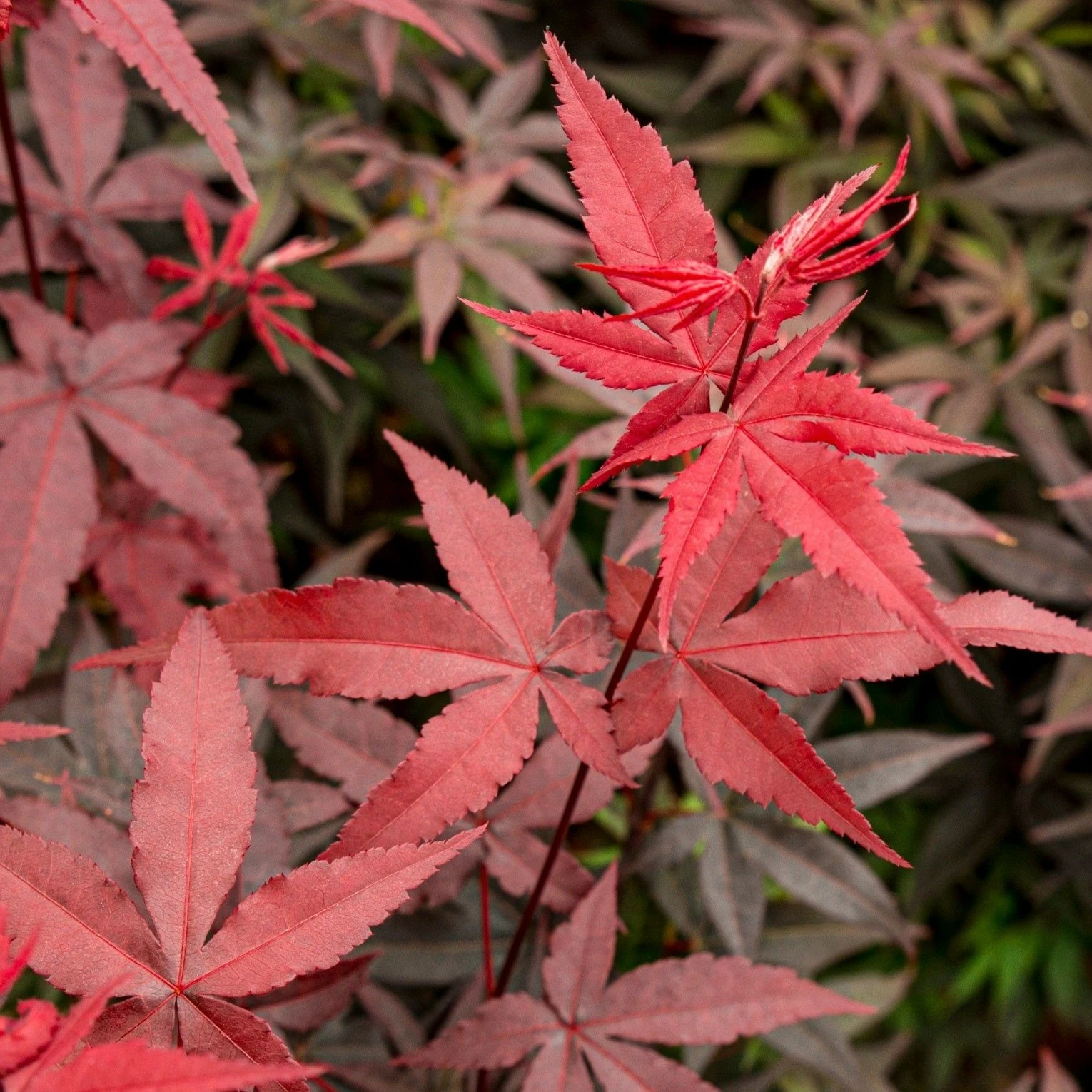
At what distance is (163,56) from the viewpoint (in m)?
0.64

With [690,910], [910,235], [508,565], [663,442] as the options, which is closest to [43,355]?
[508,565]

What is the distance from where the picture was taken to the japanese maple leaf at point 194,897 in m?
0.52

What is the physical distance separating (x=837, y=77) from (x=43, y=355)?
47.2 inches

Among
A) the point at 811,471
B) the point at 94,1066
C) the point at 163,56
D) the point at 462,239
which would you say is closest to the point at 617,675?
the point at 811,471

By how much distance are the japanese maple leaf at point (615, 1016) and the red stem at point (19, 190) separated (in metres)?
0.76

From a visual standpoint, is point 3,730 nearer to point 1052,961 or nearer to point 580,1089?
point 580,1089

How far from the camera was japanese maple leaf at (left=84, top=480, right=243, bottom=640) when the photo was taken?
967 millimetres

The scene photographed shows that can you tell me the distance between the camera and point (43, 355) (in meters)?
0.92

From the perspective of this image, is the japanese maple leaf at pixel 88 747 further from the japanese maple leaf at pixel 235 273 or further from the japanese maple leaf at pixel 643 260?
the japanese maple leaf at pixel 643 260

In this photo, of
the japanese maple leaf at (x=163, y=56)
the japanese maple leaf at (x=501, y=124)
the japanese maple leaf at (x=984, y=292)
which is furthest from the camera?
the japanese maple leaf at (x=984, y=292)

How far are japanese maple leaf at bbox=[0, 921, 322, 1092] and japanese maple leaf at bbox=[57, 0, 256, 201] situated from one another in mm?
477

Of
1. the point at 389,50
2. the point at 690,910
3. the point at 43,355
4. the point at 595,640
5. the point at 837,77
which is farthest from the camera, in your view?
the point at 837,77

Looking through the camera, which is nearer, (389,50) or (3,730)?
(3,730)

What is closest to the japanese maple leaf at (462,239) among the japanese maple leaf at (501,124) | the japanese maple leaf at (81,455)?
the japanese maple leaf at (501,124)
